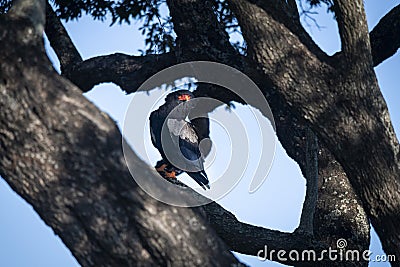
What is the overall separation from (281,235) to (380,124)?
135 cm

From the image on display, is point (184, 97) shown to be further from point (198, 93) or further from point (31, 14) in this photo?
point (31, 14)

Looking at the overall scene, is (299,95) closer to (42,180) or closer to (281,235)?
(281,235)

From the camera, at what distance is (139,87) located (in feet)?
19.3

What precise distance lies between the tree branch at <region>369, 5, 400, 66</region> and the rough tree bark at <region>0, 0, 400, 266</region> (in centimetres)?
1

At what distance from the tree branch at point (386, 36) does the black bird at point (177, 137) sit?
1.57m

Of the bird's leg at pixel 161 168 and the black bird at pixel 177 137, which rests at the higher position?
the black bird at pixel 177 137

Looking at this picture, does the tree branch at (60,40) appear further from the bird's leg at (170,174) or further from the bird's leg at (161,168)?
the bird's leg at (170,174)

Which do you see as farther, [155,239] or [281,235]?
[281,235]

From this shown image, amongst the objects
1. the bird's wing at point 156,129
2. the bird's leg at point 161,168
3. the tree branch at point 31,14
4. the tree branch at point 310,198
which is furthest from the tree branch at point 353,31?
the bird's wing at point 156,129

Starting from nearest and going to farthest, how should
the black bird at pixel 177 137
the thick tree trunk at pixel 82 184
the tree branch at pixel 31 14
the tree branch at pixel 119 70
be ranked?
1. the thick tree trunk at pixel 82 184
2. the tree branch at pixel 31 14
3. the tree branch at pixel 119 70
4. the black bird at pixel 177 137

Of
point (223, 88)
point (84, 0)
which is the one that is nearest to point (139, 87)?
point (223, 88)

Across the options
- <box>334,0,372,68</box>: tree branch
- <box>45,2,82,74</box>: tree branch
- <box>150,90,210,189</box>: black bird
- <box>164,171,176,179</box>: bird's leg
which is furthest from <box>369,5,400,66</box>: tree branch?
<box>45,2,82,74</box>: tree branch

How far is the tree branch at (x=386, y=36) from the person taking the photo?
5.44m

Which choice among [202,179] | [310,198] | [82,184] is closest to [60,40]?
[202,179]
